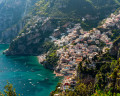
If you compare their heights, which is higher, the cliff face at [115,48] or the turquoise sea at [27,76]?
the cliff face at [115,48]

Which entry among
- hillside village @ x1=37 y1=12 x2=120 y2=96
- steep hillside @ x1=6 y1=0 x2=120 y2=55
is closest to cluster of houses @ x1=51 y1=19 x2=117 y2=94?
hillside village @ x1=37 y1=12 x2=120 y2=96

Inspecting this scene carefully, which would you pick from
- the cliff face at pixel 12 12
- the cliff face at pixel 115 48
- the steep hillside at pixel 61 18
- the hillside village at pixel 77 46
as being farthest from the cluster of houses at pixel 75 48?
the cliff face at pixel 12 12

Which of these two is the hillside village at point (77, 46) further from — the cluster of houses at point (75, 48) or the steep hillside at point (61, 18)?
the steep hillside at point (61, 18)

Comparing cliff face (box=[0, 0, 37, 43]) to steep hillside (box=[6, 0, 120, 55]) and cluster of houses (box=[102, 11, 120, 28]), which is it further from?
cluster of houses (box=[102, 11, 120, 28])

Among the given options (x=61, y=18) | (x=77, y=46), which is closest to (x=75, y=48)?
(x=77, y=46)

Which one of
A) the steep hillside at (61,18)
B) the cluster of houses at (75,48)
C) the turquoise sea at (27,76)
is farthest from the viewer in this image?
the steep hillside at (61,18)

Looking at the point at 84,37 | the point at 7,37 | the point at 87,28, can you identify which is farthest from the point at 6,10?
the point at 84,37

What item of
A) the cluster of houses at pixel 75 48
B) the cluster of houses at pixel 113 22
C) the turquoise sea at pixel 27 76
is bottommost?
the turquoise sea at pixel 27 76
